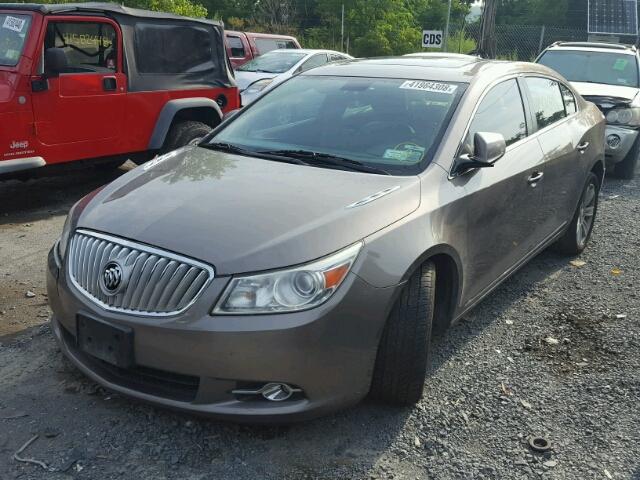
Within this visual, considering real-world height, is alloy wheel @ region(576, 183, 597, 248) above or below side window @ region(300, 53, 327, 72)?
below

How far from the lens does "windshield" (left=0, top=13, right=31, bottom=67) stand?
19.4ft

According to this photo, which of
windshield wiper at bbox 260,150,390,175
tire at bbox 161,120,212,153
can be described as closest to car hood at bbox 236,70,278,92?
tire at bbox 161,120,212,153

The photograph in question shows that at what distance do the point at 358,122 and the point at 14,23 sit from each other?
159 inches

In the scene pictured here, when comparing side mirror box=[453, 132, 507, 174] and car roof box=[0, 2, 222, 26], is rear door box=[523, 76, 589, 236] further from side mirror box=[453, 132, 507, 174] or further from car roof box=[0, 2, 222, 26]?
car roof box=[0, 2, 222, 26]

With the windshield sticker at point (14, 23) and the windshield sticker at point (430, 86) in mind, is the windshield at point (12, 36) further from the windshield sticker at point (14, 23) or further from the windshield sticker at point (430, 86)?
the windshield sticker at point (430, 86)

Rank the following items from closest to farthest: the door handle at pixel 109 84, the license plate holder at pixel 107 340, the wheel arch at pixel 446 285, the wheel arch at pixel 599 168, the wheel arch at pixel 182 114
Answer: the license plate holder at pixel 107 340 → the wheel arch at pixel 446 285 → the wheel arch at pixel 599 168 → the door handle at pixel 109 84 → the wheel arch at pixel 182 114

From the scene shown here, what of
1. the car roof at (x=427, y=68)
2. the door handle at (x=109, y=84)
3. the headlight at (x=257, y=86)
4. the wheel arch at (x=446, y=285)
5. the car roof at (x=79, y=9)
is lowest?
the wheel arch at (x=446, y=285)

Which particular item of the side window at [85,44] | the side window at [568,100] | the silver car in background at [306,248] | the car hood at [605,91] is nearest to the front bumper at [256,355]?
the silver car in background at [306,248]

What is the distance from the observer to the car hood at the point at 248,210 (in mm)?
2658

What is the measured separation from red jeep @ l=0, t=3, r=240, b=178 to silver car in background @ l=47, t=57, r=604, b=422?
104 inches

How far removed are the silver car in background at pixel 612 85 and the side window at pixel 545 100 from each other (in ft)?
11.6

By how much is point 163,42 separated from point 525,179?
16.0 ft

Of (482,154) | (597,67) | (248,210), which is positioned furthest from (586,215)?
(597,67)

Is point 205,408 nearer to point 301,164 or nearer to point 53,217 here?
point 301,164
